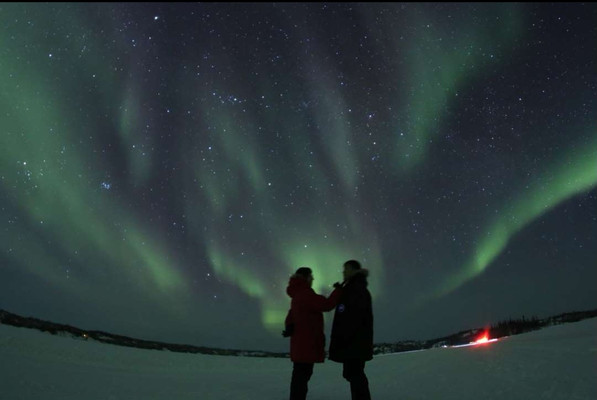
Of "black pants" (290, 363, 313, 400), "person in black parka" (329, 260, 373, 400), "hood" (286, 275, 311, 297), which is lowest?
"black pants" (290, 363, 313, 400)

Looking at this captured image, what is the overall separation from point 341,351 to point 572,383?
9.38 feet

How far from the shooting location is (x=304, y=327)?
4.87m

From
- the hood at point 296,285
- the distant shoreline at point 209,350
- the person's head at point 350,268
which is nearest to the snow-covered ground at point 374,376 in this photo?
the hood at point 296,285

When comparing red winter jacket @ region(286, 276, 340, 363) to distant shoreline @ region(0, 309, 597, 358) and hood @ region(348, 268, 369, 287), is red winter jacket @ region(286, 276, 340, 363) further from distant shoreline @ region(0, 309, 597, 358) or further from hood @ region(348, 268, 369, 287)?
distant shoreline @ region(0, 309, 597, 358)

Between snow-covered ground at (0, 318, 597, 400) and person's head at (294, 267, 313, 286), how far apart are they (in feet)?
6.67

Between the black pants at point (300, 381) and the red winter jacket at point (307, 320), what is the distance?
12 centimetres

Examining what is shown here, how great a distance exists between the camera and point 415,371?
7234mm

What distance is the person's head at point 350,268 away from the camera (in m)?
4.65

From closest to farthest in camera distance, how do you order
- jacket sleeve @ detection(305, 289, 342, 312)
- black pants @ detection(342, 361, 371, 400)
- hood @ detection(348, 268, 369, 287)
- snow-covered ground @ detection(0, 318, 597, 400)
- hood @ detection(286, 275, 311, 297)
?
black pants @ detection(342, 361, 371, 400) → hood @ detection(348, 268, 369, 287) → jacket sleeve @ detection(305, 289, 342, 312) → hood @ detection(286, 275, 311, 297) → snow-covered ground @ detection(0, 318, 597, 400)

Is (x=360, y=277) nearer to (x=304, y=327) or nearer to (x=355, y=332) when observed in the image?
(x=355, y=332)

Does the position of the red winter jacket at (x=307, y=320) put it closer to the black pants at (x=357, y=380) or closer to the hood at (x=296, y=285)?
the hood at (x=296, y=285)

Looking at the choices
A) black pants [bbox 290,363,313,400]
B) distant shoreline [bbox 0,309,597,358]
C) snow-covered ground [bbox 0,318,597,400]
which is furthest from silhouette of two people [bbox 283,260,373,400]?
distant shoreline [bbox 0,309,597,358]

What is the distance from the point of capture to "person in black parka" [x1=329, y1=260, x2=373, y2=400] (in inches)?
176

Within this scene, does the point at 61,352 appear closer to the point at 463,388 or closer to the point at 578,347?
the point at 463,388
